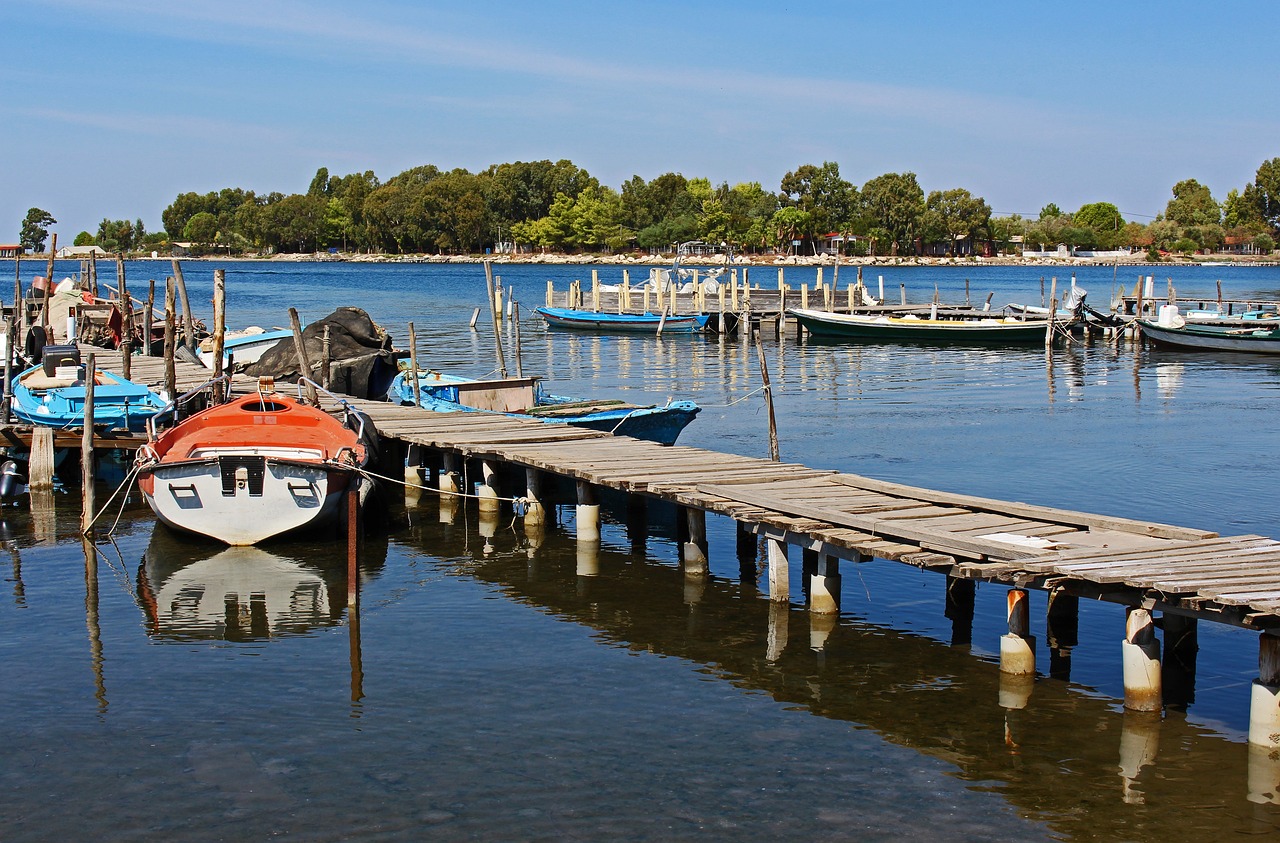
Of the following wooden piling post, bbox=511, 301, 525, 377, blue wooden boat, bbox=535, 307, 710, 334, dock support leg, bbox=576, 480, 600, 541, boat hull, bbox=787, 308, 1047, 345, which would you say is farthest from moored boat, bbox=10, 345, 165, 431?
boat hull, bbox=787, 308, 1047, 345

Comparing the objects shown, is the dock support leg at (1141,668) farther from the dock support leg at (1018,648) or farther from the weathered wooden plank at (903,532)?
the weathered wooden plank at (903,532)

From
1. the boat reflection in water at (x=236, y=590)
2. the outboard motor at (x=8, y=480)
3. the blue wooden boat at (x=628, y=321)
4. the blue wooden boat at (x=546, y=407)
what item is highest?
the blue wooden boat at (x=628, y=321)

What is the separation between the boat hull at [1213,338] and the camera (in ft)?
151

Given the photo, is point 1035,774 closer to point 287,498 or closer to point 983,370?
point 287,498

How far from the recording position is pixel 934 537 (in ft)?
39.9

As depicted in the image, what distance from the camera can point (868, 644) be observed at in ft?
44.2

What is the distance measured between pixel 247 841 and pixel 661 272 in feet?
182

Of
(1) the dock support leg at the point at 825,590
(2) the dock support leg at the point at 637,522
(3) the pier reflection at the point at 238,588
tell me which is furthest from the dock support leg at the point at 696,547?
(3) the pier reflection at the point at 238,588

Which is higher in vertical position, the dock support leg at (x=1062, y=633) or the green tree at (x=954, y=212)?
the green tree at (x=954, y=212)

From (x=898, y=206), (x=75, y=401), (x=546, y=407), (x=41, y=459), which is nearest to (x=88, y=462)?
(x=41, y=459)

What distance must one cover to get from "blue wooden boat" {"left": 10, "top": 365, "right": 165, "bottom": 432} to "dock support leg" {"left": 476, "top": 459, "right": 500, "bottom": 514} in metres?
5.96

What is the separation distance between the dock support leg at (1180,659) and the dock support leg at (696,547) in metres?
5.56

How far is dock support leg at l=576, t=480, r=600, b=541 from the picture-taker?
56.4 ft

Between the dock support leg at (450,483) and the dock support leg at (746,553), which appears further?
the dock support leg at (450,483)
